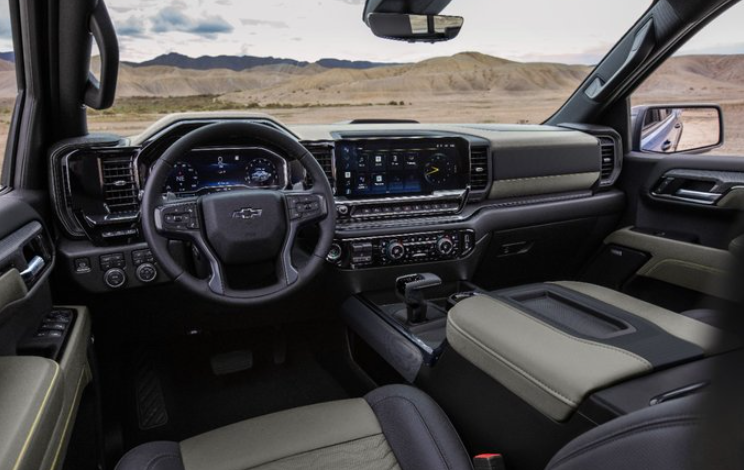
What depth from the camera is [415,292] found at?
2416 millimetres

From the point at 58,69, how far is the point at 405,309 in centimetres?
165

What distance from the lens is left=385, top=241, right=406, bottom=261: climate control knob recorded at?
106 inches

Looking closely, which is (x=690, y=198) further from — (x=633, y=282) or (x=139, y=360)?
(x=139, y=360)

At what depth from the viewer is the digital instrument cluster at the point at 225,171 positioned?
89.2 inches

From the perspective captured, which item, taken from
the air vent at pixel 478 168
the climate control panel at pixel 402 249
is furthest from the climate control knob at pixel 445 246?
the air vent at pixel 478 168

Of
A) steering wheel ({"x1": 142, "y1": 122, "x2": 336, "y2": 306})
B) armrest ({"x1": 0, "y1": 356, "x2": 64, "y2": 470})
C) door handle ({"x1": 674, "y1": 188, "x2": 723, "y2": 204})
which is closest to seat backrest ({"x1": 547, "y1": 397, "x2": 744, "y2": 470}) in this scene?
armrest ({"x1": 0, "y1": 356, "x2": 64, "y2": 470})

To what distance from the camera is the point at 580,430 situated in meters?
1.37

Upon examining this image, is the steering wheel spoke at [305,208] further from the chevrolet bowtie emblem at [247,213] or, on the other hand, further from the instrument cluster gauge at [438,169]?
the instrument cluster gauge at [438,169]

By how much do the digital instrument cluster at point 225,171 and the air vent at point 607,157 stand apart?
1.88m

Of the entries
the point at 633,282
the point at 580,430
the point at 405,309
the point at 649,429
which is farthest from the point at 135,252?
the point at 633,282

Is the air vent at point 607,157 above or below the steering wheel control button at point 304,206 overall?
above

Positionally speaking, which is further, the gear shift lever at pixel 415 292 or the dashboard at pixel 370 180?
the gear shift lever at pixel 415 292

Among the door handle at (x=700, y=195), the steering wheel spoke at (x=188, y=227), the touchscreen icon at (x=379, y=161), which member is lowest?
the steering wheel spoke at (x=188, y=227)

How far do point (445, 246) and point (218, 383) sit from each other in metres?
1.28
